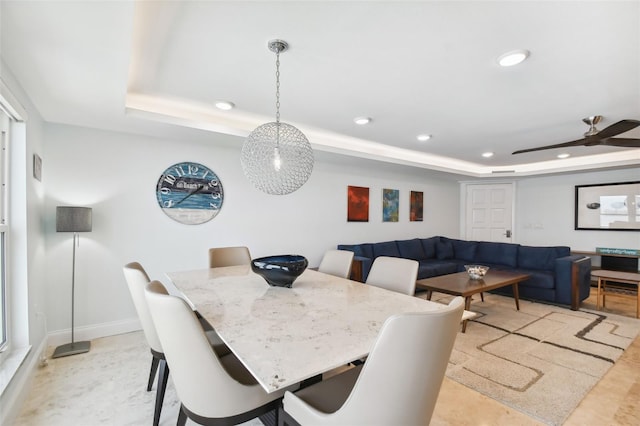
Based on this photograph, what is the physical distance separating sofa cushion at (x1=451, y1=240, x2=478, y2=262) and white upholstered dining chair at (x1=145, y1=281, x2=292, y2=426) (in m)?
5.51

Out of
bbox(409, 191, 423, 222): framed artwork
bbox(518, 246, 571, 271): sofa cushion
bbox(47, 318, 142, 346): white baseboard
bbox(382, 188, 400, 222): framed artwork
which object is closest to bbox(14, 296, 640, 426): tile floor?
bbox(47, 318, 142, 346): white baseboard

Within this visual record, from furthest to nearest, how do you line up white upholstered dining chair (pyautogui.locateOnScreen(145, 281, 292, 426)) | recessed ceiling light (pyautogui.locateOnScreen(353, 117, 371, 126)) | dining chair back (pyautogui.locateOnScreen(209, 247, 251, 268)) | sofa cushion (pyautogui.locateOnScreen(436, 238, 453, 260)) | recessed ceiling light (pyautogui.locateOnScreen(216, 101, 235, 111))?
sofa cushion (pyautogui.locateOnScreen(436, 238, 453, 260)), recessed ceiling light (pyautogui.locateOnScreen(353, 117, 371, 126)), dining chair back (pyautogui.locateOnScreen(209, 247, 251, 268)), recessed ceiling light (pyautogui.locateOnScreen(216, 101, 235, 111)), white upholstered dining chair (pyautogui.locateOnScreen(145, 281, 292, 426))

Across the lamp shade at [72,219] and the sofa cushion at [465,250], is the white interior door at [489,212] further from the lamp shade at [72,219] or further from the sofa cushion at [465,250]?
the lamp shade at [72,219]

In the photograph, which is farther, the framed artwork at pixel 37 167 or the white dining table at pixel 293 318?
the framed artwork at pixel 37 167

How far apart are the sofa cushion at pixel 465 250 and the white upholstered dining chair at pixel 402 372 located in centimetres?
538

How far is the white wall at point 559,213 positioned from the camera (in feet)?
17.8

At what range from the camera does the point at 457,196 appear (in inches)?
284

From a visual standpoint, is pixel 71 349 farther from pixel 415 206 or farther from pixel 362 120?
pixel 415 206

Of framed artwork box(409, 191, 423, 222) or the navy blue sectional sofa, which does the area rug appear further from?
framed artwork box(409, 191, 423, 222)

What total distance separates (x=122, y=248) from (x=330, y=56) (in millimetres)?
2878

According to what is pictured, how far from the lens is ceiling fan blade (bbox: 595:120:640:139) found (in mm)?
2520

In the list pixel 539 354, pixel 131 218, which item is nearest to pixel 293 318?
pixel 539 354

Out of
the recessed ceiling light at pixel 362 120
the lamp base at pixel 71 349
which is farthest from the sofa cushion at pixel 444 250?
the lamp base at pixel 71 349

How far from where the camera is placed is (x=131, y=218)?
3309 mm
